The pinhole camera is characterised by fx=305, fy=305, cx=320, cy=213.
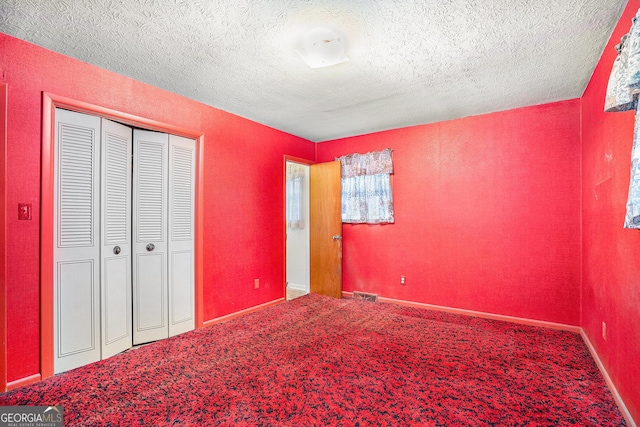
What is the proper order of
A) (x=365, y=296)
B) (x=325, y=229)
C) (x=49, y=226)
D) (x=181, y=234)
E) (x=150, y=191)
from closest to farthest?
1. (x=49, y=226)
2. (x=150, y=191)
3. (x=181, y=234)
4. (x=365, y=296)
5. (x=325, y=229)

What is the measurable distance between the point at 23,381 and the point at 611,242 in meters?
4.13

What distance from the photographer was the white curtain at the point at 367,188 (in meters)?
4.33

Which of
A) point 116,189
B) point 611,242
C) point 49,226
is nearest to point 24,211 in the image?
point 49,226

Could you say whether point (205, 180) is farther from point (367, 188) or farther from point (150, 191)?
point (367, 188)

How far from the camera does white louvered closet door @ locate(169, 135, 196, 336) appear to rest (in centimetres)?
311

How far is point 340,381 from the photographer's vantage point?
6.79ft

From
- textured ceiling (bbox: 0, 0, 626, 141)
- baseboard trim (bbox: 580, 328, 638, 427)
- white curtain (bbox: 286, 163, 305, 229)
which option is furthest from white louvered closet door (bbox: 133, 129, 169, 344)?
baseboard trim (bbox: 580, 328, 638, 427)

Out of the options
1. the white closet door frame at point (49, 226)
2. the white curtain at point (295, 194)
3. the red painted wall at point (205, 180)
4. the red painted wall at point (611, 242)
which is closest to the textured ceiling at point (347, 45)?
the red painted wall at point (205, 180)

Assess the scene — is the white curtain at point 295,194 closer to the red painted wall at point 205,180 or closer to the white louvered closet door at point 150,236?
the red painted wall at point 205,180

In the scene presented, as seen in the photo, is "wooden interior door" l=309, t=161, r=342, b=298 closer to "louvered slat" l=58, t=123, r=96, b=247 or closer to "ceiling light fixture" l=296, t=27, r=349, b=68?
"ceiling light fixture" l=296, t=27, r=349, b=68

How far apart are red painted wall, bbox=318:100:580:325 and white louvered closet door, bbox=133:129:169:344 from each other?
266cm

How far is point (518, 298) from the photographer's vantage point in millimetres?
3443

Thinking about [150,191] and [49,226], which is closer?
[49,226]

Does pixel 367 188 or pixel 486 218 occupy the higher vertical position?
pixel 367 188
